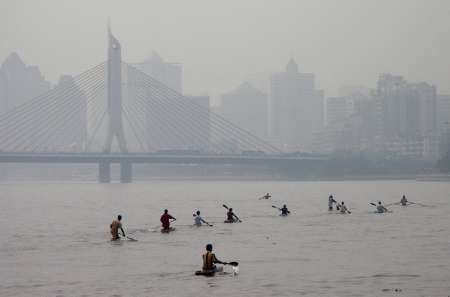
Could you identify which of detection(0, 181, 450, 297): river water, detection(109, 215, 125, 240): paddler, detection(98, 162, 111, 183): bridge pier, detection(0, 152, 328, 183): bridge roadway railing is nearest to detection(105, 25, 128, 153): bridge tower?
detection(0, 152, 328, 183): bridge roadway railing

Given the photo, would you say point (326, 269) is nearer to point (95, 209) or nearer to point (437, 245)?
point (437, 245)

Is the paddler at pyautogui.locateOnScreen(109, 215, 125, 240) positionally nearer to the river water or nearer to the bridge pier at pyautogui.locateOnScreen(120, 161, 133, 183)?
the river water

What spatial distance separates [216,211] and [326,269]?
37549mm

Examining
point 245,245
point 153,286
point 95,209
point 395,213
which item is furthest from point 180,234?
point 95,209

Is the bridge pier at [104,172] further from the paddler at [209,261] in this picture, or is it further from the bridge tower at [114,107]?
the paddler at [209,261]

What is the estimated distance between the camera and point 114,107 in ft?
482

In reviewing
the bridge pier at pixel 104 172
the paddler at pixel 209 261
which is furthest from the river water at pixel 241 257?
the bridge pier at pixel 104 172

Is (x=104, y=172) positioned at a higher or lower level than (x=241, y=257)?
higher

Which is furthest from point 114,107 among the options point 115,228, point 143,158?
point 115,228

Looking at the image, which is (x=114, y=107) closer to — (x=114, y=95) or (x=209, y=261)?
(x=114, y=95)

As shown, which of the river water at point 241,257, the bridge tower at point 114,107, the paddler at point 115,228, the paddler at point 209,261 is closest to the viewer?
the river water at point 241,257

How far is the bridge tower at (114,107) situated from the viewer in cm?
14550

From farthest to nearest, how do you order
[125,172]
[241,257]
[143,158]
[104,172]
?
[125,172] < [104,172] < [143,158] < [241,257]

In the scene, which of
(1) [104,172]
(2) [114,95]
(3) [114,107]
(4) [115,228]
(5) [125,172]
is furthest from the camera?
(5) [125,172]
